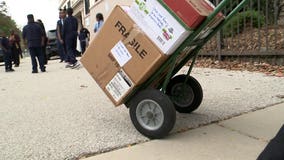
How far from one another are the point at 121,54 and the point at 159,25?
53 cm

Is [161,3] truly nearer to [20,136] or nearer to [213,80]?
[20,136]

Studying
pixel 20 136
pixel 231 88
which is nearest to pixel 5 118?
pixel 20 136

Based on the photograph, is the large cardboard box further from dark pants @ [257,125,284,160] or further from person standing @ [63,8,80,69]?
person standing @ [63,8,80,69]

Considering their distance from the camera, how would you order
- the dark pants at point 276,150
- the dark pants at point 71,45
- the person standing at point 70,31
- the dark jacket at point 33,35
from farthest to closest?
the dark pants at point 71,45, the person standing at point 70,31, the dark jacket at point 33,35, the dark pants at point 276,150

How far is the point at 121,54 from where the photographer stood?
12.6 ft

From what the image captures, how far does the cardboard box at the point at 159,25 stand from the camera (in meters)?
3.48

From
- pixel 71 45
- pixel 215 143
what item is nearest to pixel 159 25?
pixel 215 143

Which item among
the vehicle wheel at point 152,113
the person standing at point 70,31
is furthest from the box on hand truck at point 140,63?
the person standing at point 70,31

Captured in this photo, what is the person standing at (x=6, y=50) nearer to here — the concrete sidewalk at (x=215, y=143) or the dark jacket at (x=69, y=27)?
the dark jacket at (x=69, y=27)

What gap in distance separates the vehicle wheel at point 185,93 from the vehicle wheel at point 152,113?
2.76ft

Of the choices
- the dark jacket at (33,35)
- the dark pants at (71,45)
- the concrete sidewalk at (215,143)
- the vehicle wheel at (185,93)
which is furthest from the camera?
the dark pants at (71,45)

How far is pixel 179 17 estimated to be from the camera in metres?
3.43

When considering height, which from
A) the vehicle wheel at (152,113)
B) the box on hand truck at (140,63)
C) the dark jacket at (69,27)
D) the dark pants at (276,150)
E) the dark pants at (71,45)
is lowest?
the dark pants at (276,150)

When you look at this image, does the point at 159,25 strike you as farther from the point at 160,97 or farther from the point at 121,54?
the point at 160,97
